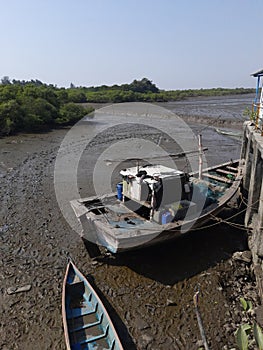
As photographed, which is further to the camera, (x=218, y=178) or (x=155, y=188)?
(x=218, y=178)

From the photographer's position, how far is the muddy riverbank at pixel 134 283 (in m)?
7.34

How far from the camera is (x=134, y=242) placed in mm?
8945

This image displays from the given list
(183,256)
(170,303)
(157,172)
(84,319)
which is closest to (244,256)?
(183,256)

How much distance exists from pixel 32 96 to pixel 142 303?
138 feet

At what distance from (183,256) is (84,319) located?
4.36 metres

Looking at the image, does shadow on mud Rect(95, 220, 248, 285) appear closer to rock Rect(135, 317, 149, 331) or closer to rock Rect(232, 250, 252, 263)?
rock Rect(232, 250, 252, 263)

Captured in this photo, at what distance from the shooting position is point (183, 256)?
10477mm

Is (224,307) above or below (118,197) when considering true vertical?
below

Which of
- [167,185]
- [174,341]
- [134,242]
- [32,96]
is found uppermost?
[32,96]

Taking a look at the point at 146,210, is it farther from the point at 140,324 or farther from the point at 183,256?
the point at 140,324

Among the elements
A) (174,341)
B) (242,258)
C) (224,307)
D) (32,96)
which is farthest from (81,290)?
(32,96)

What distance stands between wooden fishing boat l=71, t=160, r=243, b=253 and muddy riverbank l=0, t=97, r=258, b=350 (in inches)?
40.6

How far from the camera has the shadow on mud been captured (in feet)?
31.6

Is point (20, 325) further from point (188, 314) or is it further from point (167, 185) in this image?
point (167, 185)
